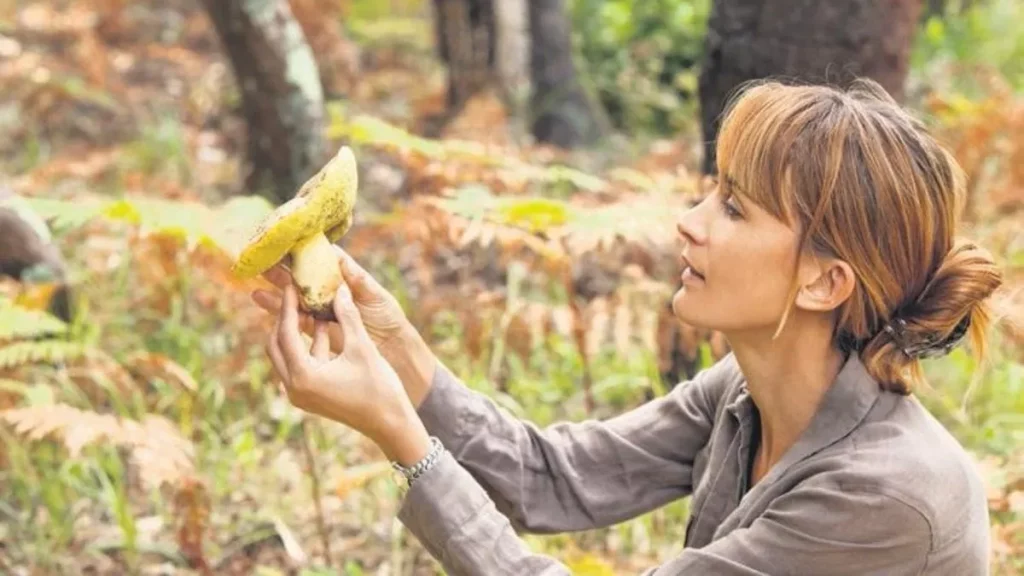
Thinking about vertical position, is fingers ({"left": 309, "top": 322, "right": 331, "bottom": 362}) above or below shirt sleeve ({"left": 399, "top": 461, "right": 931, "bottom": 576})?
above

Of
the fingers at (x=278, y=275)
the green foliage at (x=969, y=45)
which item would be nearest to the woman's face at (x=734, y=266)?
the fingers at (x=278, y=275)

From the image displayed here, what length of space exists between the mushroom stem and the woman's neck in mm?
611

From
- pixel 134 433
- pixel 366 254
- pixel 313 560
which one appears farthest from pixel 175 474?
pixel 366 254

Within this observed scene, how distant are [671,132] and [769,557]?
617 cm

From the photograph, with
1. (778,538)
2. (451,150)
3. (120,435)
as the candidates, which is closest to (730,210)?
(778,538)

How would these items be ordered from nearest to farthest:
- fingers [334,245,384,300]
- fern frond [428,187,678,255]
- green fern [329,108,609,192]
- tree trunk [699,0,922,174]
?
fingers [334,245,384,300], fern frond [428,187,678,255], tree trunk [699,0,922,174], green fern [329,108,609,192]

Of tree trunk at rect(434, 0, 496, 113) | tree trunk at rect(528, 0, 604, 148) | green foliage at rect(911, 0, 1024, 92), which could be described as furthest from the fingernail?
green foliage at rect(911, 0, 1024, 92)

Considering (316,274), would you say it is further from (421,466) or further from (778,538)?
(778,538)

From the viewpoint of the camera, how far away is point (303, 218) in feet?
5.79

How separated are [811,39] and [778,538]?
191 cm

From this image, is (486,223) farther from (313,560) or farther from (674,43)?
(674,43)

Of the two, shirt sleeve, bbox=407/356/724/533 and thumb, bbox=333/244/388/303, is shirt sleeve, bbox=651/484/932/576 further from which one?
thumb, bbox=333/244/388/303

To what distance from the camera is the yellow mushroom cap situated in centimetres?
175

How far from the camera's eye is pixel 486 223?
3.18 metres
